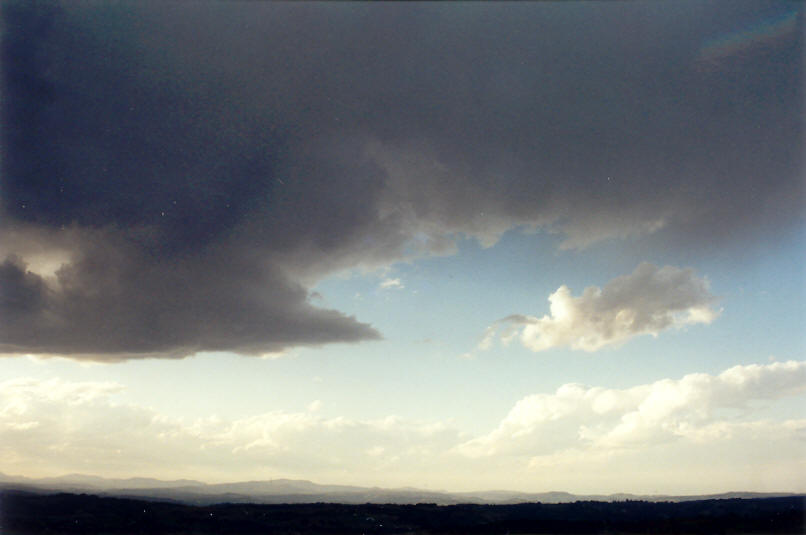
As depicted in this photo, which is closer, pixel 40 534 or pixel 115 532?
pixel 40 534

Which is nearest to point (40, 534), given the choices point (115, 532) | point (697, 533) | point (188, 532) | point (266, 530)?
point (115, 532)

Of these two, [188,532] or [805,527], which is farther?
[188,532]

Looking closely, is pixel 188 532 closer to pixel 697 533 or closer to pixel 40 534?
pixel 40 534

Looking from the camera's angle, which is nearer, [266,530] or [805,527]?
[805,527]

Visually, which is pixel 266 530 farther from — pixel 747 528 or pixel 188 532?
pixel 747 528

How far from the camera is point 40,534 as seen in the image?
584 feet

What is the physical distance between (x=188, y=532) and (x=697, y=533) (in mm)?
170785

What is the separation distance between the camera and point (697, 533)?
200 m

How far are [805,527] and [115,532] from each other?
216283 millimetres

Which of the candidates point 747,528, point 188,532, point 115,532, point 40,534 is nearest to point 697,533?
point 747,528

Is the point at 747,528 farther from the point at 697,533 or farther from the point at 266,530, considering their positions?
the point at 266,530

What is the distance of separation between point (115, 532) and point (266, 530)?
49.5 metres

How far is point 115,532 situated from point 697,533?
194 m

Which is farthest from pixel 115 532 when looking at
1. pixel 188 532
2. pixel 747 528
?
pixel 747 528
